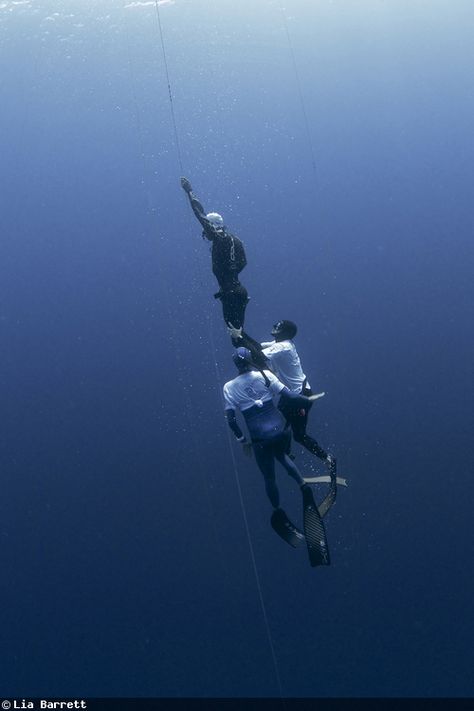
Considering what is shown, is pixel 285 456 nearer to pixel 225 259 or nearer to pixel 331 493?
pixel 331 493

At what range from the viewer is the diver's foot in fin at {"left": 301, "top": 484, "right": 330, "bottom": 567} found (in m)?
4.12

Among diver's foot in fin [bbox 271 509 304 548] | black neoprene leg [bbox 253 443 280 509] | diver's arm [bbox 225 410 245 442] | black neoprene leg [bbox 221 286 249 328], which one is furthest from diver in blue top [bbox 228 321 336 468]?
diver's foot in fin [bbox 271 509 304 548]

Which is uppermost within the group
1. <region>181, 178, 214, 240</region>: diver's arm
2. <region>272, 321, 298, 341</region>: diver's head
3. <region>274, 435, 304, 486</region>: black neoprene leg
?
<region>181, 178, 214, 240</region>: diver's arm

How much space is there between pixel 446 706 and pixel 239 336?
7.50 meters

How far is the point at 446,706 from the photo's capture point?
7363 mm

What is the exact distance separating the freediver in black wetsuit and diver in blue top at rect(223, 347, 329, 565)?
0.44 metres

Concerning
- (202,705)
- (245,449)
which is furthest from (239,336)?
(202,705)

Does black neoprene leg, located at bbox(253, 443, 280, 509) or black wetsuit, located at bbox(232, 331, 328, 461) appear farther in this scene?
black neoprene leg, located at bbox(253, 443, 280, 509)

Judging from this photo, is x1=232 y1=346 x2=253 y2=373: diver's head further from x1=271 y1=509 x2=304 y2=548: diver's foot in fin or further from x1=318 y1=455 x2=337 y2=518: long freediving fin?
x1=271 y1=509 x2=304 y2=548: diver's foot in fin

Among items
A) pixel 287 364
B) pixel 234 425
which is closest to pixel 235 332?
pixel 287 364

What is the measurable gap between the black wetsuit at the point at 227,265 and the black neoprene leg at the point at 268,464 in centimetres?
114

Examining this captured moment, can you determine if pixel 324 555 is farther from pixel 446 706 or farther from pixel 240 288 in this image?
pixel 446 706

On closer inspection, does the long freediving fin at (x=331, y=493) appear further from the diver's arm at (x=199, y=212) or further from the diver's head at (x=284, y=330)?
the diver's arm at (x=199, y=212)

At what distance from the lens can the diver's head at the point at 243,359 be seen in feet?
12.4
